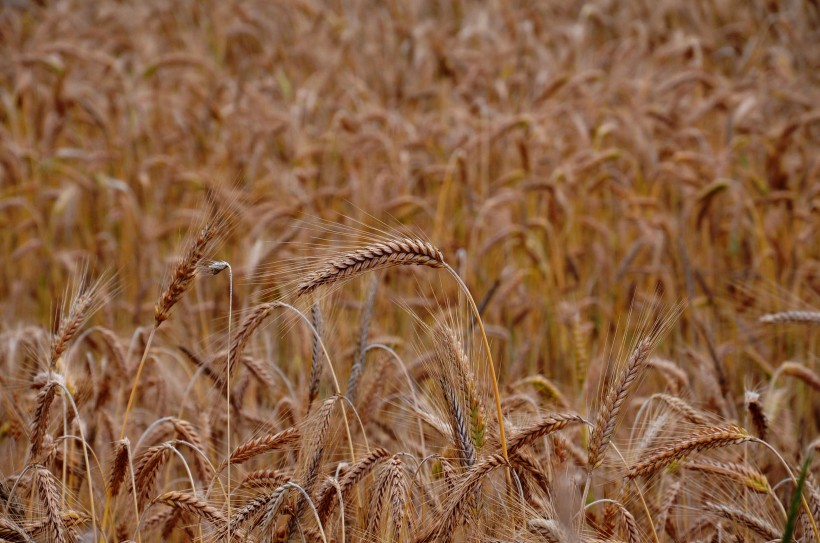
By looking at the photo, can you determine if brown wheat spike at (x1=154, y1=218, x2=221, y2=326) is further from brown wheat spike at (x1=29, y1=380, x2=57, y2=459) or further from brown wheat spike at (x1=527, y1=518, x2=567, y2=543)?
brown wheat spike at (x1=527, y1=518, x2=567, y2=543)

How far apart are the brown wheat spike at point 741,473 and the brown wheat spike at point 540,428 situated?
391mm

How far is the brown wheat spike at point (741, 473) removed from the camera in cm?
169

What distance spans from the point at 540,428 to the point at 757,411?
65 centimetres

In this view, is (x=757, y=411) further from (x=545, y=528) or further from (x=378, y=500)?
(x=378, y=500)

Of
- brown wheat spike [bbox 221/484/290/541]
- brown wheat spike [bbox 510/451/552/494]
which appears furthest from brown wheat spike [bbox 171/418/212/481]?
brown wheat spike [bbox 510/451/552/494]

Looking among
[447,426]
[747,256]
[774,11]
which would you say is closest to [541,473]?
[447,426]

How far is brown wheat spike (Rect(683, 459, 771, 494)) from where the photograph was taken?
66.5 inches

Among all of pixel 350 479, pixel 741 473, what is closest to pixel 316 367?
pixel 350 479

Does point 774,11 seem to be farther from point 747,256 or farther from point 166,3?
point 166,3

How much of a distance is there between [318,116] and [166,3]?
13.1 feet

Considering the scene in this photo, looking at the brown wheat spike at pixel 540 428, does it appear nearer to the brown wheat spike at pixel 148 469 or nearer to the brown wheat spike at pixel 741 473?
the brown wheat spike at pixel 741 473

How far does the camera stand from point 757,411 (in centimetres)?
185

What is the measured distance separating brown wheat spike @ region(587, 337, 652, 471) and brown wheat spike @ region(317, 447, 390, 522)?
16.8 inches

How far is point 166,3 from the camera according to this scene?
30.4 ft
